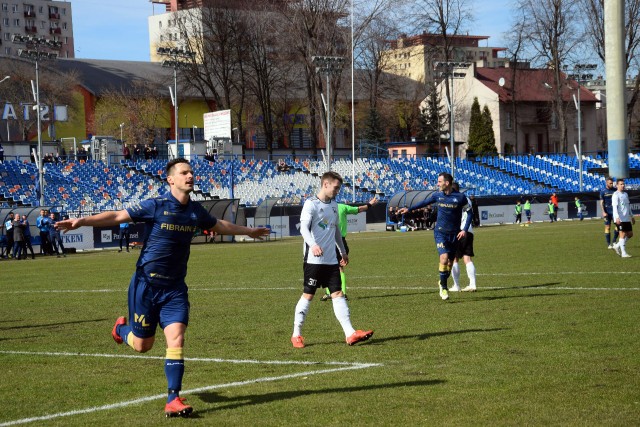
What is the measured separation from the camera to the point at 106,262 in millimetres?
33594

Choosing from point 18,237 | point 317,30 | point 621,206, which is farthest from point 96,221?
point 317,30

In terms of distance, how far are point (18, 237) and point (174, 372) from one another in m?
32.7

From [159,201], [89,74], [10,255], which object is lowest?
[10,255]

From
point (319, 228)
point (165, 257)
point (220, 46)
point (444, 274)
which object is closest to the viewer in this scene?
point (165, 257)

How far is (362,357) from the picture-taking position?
10.8m

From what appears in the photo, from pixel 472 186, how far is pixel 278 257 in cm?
3804

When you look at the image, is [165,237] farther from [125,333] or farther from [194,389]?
[194,389]

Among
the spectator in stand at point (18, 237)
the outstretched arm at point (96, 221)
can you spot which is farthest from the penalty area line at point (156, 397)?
the spectator in stand at point (18, 237)

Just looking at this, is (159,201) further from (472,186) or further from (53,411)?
(472,186)

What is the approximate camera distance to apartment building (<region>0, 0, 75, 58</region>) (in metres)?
154

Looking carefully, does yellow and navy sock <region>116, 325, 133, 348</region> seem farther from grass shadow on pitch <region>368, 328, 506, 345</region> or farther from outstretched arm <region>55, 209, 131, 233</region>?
grass shadow on pitch <region>368, 328, 506, 345</region>

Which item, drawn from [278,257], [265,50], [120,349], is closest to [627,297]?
[120,349]

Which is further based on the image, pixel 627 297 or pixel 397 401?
pixel 627 297

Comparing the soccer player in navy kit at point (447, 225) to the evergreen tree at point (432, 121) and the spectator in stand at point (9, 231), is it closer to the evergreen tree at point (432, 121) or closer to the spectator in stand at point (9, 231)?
the spectator in stand at point (9, 231)
